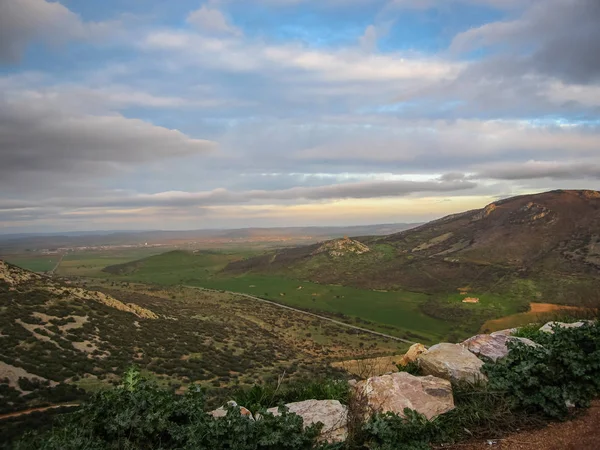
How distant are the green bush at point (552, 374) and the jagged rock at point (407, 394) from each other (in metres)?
1.00

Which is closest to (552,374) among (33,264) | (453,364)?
(453,364)

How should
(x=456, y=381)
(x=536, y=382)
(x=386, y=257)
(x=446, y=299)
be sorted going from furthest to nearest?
(x=386, y=257) < (x=446, y=299) < (x=456, y=381) < (x=536, y=382)

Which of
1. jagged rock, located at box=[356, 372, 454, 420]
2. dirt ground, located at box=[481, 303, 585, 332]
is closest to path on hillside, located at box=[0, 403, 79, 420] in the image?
jagged rock, located at box=[356, 372, 454, 420]

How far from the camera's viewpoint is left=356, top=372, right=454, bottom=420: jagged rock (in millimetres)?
6016

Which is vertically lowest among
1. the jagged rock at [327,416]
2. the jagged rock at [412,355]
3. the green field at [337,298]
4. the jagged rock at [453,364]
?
the green field at [337,298]

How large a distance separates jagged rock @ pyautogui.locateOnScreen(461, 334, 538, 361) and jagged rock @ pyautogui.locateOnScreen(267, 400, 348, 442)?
391 cm

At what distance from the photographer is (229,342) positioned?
36.2 meters

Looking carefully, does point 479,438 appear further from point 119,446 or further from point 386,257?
point 386,257

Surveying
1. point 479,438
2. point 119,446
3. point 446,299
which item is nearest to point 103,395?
point 119,446

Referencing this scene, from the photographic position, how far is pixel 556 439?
5.49 m

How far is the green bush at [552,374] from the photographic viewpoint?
6219 mm

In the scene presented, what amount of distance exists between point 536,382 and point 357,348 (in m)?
40.6

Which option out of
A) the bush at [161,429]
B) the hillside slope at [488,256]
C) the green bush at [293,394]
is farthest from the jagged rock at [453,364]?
the hillside slope at [488,256]

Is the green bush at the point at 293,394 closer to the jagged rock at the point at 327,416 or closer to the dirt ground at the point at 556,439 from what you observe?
the jagged rock at the point at 327,416
